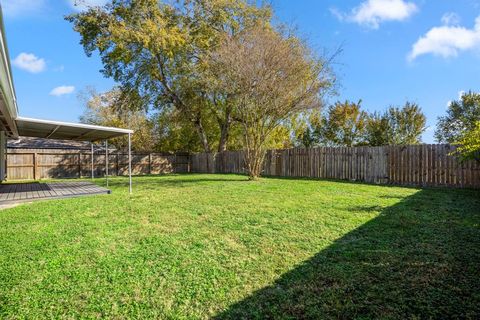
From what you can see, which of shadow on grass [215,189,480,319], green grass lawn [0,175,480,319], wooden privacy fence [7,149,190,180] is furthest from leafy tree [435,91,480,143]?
shadow on grass [215,189,480,319]

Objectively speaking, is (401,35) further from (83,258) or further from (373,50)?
(83,258)

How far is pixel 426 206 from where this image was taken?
223 inches

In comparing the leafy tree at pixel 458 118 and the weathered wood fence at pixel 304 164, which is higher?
the leafy tree at pixel 458 118

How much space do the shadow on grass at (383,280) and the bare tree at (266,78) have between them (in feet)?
23.4

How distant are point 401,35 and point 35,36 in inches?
613

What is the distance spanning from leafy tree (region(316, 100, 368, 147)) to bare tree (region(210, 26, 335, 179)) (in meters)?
11.1

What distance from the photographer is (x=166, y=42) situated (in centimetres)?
1451

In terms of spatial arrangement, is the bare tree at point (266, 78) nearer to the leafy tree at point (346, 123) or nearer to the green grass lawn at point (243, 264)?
the green grass lawn at point (243, 264)

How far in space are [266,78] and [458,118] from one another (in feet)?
61.4

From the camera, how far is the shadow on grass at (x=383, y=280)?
206 cm

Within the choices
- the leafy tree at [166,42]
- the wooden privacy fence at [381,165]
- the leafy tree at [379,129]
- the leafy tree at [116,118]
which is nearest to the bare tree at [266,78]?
the wooden privacy fence at [381,165]

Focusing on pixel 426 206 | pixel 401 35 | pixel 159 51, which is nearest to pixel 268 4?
pixel 159 51

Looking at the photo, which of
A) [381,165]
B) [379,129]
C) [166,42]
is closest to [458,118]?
[379,129]

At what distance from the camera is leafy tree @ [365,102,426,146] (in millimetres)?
20328
